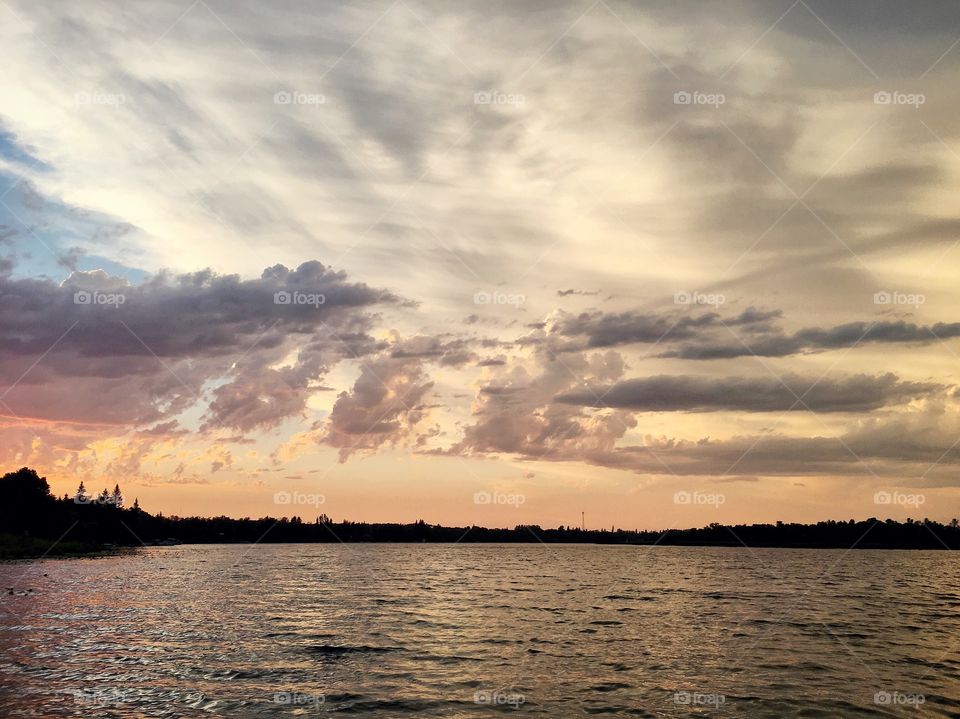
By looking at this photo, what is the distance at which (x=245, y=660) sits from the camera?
36.3 m

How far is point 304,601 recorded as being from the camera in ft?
220

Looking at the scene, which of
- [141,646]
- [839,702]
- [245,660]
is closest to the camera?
[839,702]

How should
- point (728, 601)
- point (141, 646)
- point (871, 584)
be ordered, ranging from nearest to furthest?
point (141, 646) < point (728, 601) < point (871, 584)

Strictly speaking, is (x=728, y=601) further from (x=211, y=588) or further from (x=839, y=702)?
(x=211, y=588)

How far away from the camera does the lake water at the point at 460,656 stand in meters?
28.5

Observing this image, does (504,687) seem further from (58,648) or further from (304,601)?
(304,601)

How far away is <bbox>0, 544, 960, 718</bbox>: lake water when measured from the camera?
2853cm

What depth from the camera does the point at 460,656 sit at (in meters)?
38.7

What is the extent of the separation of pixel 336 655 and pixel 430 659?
Answer: 209 inches

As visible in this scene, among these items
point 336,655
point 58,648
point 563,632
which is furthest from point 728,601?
point 58,648

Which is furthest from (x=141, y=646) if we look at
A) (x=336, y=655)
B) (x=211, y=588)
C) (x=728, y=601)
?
(x=728, y=601)

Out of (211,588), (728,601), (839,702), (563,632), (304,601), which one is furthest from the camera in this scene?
(211,588)

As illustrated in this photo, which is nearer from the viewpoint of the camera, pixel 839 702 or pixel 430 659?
pixel 839 702

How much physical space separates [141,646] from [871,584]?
112 metres
